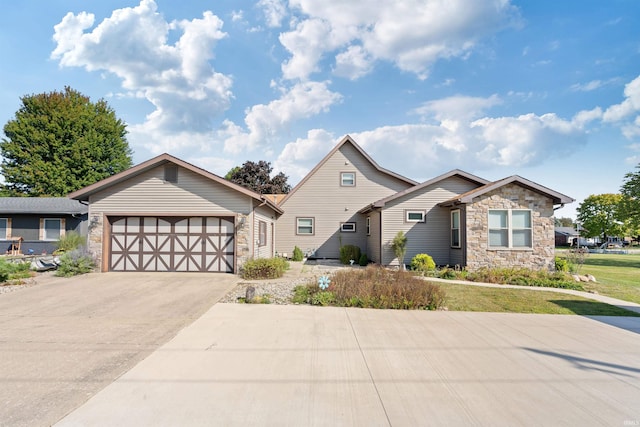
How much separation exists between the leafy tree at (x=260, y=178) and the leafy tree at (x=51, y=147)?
591 inches

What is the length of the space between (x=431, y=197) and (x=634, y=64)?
9.53m

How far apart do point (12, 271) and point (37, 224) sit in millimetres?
12893

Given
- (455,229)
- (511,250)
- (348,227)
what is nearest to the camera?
(511,250)

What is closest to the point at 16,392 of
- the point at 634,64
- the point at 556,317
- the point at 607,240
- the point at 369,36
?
the point at 556,317

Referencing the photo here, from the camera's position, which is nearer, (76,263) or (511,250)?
(76,263)

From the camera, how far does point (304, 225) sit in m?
20.7

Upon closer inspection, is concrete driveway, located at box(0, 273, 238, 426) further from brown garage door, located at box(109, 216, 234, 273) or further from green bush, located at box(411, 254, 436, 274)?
green bush, located at box(411, 254, 436, 274)

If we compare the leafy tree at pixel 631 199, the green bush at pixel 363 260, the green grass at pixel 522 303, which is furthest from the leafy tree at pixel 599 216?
the green grass at pixel 522 303

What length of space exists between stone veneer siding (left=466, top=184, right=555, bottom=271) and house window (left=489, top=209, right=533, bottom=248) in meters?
0.19

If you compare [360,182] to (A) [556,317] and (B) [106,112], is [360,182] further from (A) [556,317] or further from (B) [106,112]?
(B) [106,112]

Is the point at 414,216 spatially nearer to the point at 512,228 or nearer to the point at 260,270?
the point at 512,228

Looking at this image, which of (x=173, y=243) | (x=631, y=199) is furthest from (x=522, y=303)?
(x=631, y=199)

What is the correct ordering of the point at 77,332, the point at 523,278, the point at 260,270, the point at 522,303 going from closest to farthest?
the point at 77,332
the point at 522,303
the point at 523,278
the point at 260,270

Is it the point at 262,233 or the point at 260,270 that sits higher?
the point at 262,233
